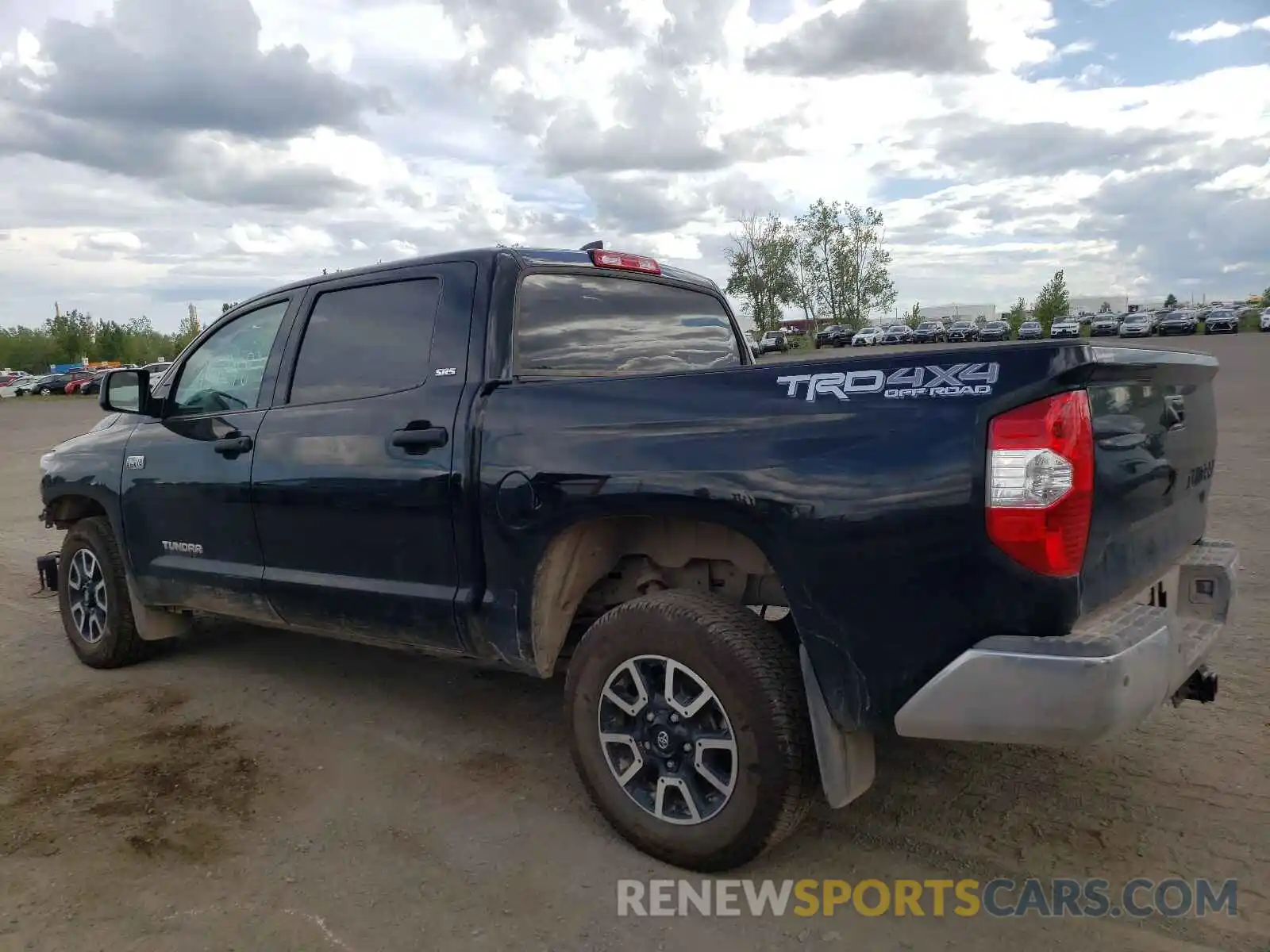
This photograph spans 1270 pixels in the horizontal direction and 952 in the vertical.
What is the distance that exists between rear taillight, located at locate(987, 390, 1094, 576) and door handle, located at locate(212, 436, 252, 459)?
3.18m

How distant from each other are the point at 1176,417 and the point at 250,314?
12.8 ft

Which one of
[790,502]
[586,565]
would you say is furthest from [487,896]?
[790,502]

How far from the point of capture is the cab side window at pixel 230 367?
14.4 feet

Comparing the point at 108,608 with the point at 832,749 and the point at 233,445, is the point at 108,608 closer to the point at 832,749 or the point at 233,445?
the point at 233,445

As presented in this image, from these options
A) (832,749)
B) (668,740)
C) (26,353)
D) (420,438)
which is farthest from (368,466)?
(26,353)

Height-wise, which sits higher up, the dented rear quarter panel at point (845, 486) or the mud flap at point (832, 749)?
the dented rear quarter panel at point (845, 486)

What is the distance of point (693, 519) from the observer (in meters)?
2.92

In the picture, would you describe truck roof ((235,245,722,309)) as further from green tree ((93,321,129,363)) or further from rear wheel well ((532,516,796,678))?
green tree ((93,321,129,363))

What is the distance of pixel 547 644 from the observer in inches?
134

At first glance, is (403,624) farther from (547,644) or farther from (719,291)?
(719,291)

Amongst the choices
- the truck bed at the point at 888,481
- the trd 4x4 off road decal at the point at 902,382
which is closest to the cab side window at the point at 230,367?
the truck bed at the point at 888,481

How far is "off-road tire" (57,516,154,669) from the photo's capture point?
5062mm

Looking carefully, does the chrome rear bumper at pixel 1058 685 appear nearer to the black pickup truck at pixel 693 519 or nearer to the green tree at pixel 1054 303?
the black pickup truck at pixel 693 519

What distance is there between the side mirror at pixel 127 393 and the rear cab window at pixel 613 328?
7.37ft
